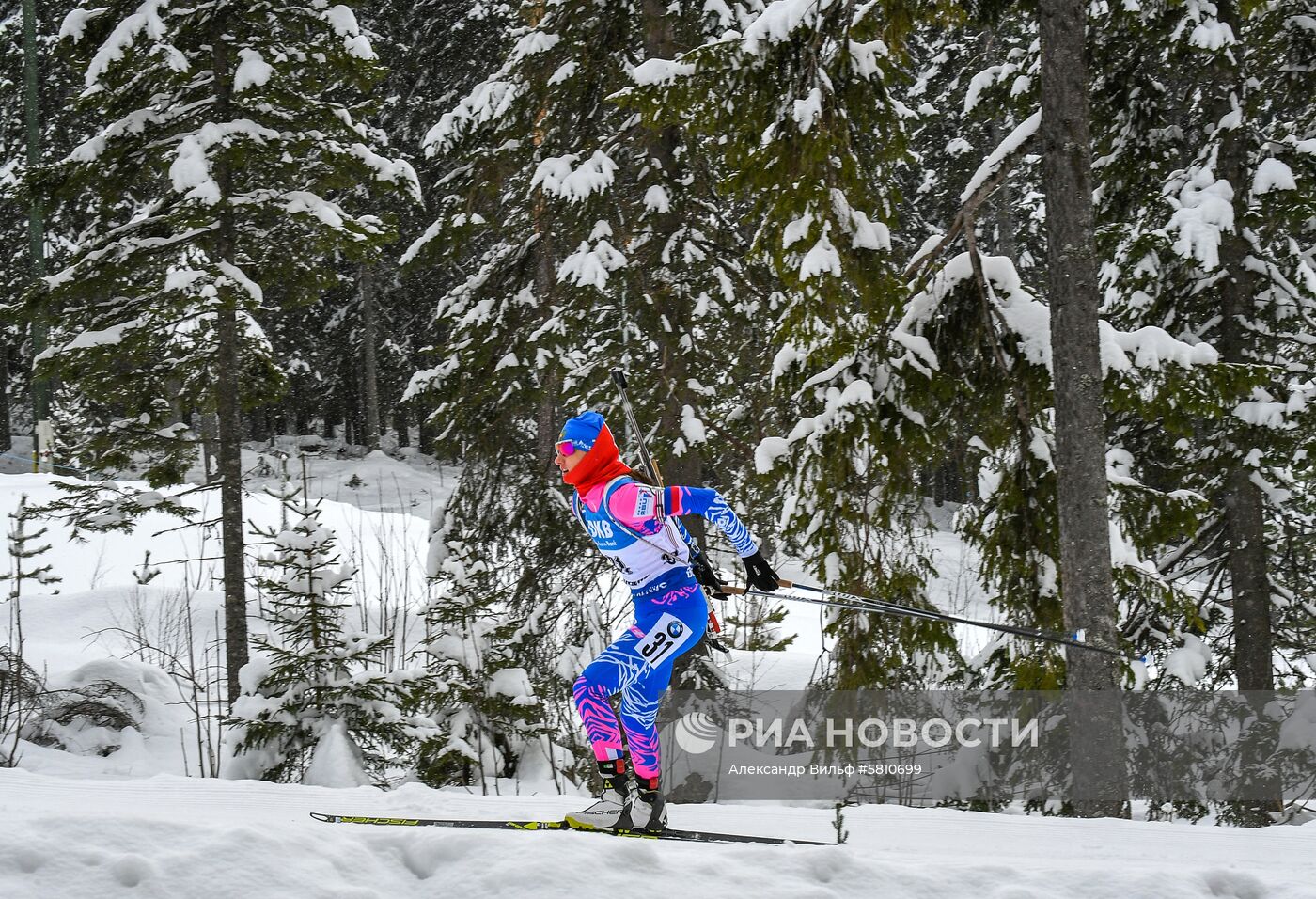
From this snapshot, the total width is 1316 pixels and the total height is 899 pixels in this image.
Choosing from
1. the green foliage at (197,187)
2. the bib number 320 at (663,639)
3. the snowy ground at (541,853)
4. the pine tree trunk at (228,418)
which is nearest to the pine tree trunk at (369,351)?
the green foliage at (197,187)

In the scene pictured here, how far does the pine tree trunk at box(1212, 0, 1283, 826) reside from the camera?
881 centimetres

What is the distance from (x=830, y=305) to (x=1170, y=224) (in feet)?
14.5

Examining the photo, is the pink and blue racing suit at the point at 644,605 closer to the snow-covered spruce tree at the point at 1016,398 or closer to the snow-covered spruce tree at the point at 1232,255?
the snow-covered spruce tree at the point at 1016,398

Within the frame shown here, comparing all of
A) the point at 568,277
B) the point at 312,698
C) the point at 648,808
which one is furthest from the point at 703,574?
the point at 568,277

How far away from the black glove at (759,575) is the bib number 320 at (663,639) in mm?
420

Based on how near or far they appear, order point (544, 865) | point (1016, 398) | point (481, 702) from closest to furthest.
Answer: point (544, 865) → point (1016, 398) → point (481, 702)

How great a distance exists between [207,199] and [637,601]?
24.3ft

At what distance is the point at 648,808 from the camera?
4918mm

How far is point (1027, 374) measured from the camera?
6480mm

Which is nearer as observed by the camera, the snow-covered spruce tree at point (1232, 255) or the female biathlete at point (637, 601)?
the female biathlete at point (637, 601)

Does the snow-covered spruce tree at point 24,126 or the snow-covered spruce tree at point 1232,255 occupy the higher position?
the snow-covered spruce tree at point 24,126

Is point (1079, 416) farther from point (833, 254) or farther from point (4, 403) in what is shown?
point (4, 403)

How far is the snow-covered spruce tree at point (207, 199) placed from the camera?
10000mm

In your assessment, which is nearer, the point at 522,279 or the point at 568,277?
the point at 568,277
